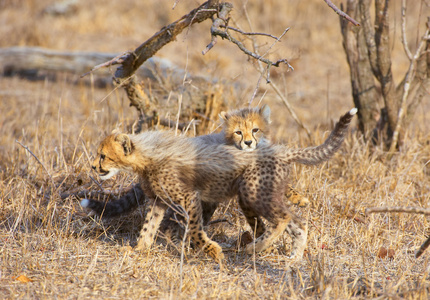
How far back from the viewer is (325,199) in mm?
4035

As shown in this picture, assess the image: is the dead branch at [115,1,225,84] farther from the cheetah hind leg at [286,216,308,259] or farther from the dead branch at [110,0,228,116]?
the cheetah hind leg at [286,216,308,259]

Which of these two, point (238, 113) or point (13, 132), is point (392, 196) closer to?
point (238, 113)

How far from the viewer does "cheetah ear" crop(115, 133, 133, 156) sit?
3430mm

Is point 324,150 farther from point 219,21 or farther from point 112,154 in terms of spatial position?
point 112,154

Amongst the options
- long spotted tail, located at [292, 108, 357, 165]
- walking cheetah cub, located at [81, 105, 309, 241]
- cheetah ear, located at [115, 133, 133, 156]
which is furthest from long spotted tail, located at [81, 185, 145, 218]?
long spotted tail, located at [292, 108, 357, 165]

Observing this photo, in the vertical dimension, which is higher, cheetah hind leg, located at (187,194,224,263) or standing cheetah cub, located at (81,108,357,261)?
standing cheetah cub, located at (81,108,357,261)

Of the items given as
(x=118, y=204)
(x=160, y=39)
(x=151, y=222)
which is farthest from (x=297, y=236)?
(x=160, y=39)

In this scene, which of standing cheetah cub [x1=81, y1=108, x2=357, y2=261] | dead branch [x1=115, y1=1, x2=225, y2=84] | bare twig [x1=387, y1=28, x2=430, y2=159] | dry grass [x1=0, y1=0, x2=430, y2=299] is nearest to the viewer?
dry grass [x1=0, y1=0, x2=430, y2=299]

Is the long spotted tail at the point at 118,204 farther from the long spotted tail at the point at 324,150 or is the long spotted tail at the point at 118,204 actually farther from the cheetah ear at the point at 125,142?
the long spotted tail at the point at 324,150

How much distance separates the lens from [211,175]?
3.50 m

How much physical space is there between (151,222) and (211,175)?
1.74ft

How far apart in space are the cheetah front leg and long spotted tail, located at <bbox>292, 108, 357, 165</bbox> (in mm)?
988

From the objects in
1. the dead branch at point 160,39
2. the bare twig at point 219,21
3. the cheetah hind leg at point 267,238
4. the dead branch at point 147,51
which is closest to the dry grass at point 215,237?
the cheetah hind leg at point 267,238

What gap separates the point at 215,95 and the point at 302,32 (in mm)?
6483
